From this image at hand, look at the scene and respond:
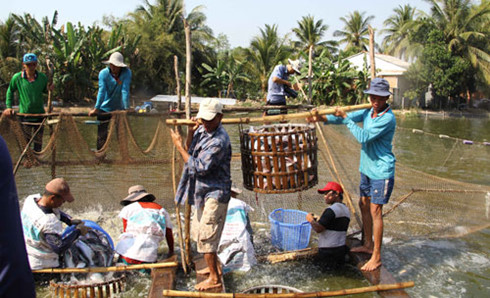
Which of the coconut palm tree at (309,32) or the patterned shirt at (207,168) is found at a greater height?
the coconut palm tree at (309,32)

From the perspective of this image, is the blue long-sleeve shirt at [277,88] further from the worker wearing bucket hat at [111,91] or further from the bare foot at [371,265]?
the bare foot at [371,265]

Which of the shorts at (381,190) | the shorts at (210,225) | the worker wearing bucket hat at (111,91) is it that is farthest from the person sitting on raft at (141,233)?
the shorts at (381,190)

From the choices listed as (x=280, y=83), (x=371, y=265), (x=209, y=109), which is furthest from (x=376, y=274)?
(x=280, y=83)

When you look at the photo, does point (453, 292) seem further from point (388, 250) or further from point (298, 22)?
point (298, 22)

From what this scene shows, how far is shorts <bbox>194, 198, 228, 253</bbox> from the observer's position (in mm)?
3623

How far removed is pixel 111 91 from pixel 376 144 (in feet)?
11.8

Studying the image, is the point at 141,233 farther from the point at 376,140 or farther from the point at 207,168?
the point at 376,140

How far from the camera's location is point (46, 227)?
12.5 ft

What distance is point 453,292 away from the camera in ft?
14.2

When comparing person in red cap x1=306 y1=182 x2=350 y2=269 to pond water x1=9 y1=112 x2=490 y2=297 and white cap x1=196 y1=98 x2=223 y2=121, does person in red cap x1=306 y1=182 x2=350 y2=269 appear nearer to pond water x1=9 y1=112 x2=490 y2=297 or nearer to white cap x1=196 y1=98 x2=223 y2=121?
pond water x1=9 y1=112 x2=490 y2=297

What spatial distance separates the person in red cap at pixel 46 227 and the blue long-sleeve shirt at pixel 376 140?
8.80 feet

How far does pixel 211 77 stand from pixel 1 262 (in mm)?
29480

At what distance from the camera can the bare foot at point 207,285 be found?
3787 mm

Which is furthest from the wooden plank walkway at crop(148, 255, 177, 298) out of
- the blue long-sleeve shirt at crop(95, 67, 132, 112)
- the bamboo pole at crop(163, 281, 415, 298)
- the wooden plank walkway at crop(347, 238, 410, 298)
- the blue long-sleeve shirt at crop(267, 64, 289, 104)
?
the blue long-sleeve shirt at crop(267, 64, 289, 104)
